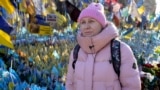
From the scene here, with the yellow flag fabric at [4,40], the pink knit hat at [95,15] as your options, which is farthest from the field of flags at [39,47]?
the pink knit hat at [95,15]

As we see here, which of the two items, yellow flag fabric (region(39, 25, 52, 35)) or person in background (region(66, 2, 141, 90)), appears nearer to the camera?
person in background (region(66, 2, 141, 90))

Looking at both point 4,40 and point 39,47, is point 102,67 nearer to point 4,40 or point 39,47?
point 4,40

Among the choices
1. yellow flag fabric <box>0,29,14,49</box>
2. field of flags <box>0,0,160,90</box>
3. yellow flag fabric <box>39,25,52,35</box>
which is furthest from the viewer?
Answer: yellow flag fabric <box>39,25,52,35</box>

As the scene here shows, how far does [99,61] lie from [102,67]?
6 centimetres

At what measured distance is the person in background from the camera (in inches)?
112

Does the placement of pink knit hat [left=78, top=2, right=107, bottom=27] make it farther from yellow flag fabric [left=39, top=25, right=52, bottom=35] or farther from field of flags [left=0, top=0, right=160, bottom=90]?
yellow flag fabric [left=39, top=25, right=52, bottom=35]

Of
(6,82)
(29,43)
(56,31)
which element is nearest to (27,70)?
(6,82)

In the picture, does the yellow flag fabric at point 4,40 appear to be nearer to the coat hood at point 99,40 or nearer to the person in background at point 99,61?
the person in background at point 99,61

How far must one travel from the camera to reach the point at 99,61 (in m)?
2.92

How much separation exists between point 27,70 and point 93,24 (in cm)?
361

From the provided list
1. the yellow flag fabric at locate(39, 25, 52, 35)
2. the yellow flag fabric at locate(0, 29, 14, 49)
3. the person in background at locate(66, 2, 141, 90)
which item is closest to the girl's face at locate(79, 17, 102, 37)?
the person in background at locate(66, 2, 141, 90)

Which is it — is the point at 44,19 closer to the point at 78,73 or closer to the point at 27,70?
the point at 27,70

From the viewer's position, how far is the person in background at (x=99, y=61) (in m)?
2.84

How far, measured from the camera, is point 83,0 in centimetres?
1203
